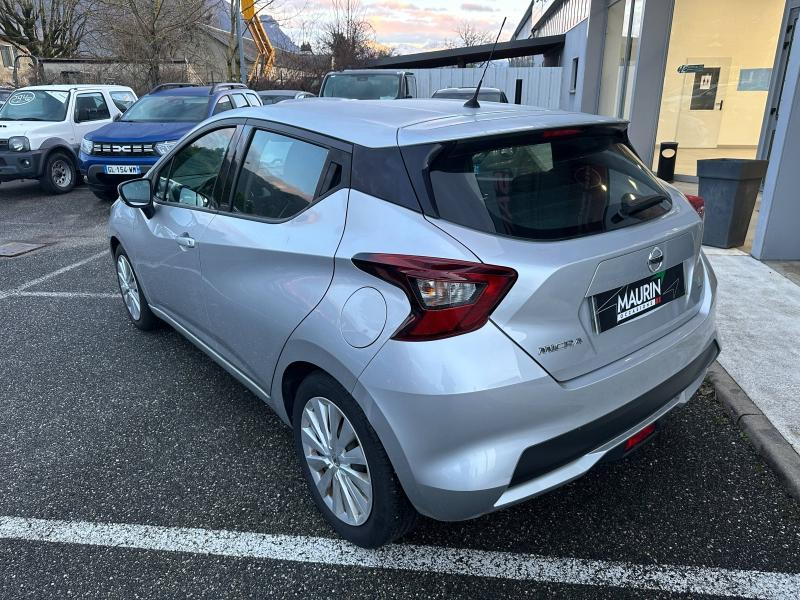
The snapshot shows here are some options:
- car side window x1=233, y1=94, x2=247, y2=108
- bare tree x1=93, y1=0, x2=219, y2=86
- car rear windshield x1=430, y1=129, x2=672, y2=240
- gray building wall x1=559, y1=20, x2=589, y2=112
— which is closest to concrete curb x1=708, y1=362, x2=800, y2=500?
car rear windshield x1=430, y1=129, x2=672, y2=240

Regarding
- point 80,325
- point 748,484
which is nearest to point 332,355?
point 748,484

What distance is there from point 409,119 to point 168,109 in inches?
363

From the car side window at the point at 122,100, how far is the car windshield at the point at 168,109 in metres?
2.06

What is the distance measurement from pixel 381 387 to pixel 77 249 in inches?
264

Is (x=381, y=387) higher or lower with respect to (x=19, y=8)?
lower

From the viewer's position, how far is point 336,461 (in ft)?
8.02

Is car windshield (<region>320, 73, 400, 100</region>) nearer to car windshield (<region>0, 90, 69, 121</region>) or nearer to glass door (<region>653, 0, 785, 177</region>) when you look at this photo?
car windshield (<region>0, 90, 69, 121</region>)

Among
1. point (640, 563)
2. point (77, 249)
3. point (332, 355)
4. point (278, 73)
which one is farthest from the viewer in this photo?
point (278, 73)

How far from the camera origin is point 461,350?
1.92 m

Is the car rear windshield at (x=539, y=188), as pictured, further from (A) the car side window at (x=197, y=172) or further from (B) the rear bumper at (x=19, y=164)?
(B) the rear bumper at (x=19, y=164)

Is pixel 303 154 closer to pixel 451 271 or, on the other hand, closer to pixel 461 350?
pixel 451 271

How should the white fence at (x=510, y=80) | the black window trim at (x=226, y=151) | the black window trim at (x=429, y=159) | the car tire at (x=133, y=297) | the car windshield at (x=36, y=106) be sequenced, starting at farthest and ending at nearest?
the white fence at (x=510, y=80) → the car windshield at (x=36, y=106) → the car tire at (x=133, y=297) → the black window trim at (x=226, y=151) → the black window trim at (x=429, y=159)

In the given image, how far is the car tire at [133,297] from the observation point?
4.49 meters

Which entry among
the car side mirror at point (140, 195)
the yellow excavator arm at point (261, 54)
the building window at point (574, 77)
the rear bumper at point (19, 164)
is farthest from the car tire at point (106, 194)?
the yellow excavator arm at point (261, 54)
